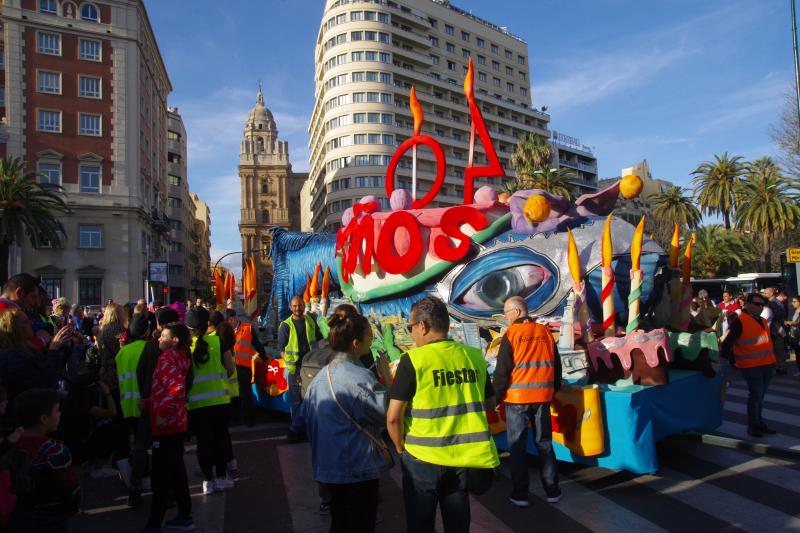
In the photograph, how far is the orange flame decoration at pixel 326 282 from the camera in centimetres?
1164

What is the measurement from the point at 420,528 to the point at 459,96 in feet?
218

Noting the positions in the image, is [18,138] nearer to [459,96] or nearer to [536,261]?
[536,261]

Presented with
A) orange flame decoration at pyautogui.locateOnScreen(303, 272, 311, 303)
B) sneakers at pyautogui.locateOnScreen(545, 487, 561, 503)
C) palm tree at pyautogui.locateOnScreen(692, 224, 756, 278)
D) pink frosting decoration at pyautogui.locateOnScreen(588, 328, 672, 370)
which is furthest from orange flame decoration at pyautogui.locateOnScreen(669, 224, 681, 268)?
palm tree at pyautogui.locateOnScreen(692, 224, 756, 278)

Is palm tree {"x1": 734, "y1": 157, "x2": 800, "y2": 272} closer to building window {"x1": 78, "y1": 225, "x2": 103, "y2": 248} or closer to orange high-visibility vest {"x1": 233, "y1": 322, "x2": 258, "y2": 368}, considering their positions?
orange high-visibility vest {"x1": 233, "y1": 322, "x2": 258, "y2": 368}

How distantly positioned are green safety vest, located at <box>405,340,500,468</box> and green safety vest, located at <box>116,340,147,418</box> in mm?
3482

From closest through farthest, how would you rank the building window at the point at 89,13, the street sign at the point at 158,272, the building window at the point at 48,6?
the street sign at the point at 158,272
the building window at the point at 48,6
the building window at the point at 89,13

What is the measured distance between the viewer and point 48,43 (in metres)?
35.8

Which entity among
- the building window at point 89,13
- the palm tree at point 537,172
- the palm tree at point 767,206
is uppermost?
the building window at point 89,13

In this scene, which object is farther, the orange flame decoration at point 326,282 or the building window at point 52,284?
the building window at point 52,284

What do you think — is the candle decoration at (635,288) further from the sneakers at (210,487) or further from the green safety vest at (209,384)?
the sneakers at (210,487)

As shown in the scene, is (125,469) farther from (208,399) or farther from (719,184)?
(719,184)

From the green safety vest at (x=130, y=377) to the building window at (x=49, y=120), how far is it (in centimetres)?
3702

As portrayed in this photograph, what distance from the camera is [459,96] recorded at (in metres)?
65.8

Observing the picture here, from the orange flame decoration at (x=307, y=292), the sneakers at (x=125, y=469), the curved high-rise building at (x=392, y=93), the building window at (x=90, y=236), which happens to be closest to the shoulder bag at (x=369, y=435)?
the sneakers at (x=125, y=469)
